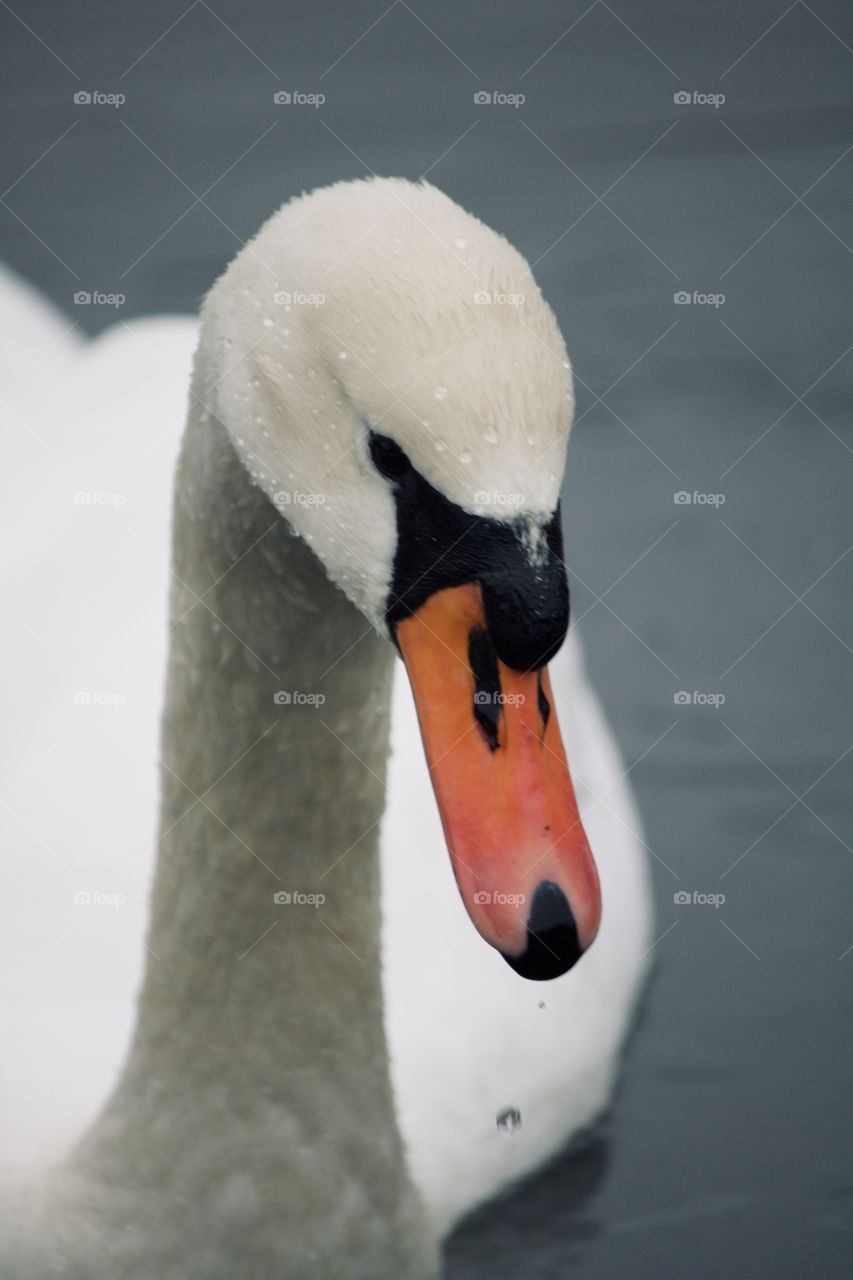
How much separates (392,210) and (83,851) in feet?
5.48

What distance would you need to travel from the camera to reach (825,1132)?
10.9 ft

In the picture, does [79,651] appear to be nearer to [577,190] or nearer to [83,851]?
[83,851]

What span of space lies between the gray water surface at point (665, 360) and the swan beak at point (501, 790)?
1389 millimetres

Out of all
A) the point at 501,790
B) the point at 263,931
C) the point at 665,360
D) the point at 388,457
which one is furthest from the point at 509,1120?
the point at 665,360

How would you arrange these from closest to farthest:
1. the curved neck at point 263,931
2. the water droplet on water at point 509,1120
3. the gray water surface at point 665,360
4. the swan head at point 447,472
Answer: the swan head at point 447,472
the curved neck at point 263,931
the water droplet on water at point 509,1120
the gray water surface at point 665,360

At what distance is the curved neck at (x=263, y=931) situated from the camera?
2.12 m

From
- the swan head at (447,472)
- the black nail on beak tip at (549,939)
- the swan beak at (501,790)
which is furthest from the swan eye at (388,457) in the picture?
the black nail on beak tip at (549,939)

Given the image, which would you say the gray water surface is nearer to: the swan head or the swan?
the swan

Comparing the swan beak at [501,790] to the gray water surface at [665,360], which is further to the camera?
the gray water surface at [665,360]

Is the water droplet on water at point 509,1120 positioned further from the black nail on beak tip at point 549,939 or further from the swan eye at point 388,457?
the swan eye at point 388,457

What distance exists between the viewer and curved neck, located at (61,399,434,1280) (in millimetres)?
2115

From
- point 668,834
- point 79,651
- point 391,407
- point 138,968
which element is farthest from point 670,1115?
point 391,407

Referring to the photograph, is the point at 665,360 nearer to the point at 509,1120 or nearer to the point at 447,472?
the point at 509,1120

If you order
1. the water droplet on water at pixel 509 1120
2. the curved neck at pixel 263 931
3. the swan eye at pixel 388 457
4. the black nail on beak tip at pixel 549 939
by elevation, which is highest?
the swan eye at pixel 388 457
